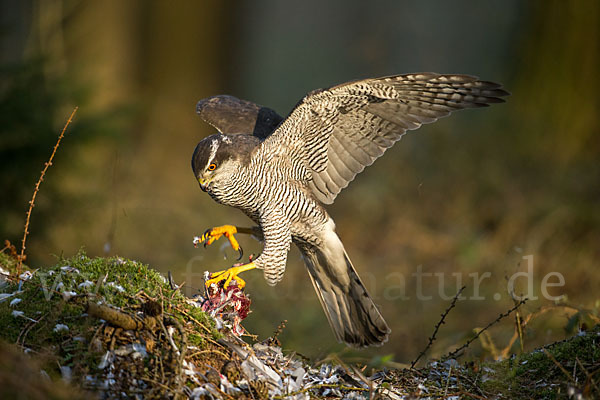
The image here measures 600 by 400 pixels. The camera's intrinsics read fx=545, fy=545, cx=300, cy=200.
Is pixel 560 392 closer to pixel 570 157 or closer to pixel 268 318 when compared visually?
pixel 268 318

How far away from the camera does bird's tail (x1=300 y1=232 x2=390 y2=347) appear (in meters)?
4.13

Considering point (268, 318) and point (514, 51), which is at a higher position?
point (514, 51)

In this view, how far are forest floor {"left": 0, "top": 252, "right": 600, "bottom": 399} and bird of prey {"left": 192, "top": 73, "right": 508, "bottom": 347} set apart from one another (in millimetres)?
720

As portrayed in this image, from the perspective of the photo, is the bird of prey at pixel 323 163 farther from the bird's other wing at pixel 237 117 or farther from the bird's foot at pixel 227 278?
the bird's other wing at pixel 237 117

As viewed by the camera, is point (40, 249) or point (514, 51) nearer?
point (40, 249)

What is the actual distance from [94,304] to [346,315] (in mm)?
2295

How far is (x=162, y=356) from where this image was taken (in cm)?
243

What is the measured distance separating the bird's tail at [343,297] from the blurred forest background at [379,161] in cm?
53

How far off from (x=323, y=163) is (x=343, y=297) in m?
1.09

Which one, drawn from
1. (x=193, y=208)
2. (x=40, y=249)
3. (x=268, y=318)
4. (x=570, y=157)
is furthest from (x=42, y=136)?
(x=570, y=157)

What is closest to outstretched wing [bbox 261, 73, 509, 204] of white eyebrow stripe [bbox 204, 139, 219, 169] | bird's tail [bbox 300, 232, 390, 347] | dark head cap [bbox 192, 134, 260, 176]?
dark head cap [bbox 192, 134, 260, 176]

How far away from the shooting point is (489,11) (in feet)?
37.6

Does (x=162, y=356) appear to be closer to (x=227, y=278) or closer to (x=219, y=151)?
(x=227, y=278)

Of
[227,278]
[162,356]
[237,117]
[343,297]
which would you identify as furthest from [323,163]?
[162,356]
